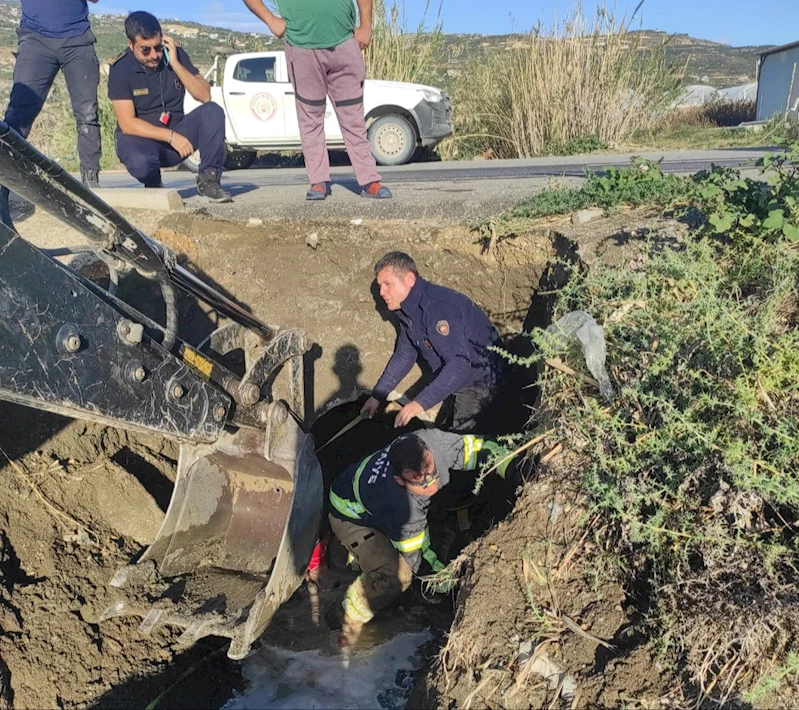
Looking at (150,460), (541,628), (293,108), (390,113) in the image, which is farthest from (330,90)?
(293,108)

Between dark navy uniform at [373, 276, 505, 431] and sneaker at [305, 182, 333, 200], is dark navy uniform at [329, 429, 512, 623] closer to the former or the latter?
dark navy uniform at [373, 276, 505, 431]

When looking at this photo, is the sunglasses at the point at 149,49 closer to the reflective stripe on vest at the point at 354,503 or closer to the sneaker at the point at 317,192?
the sneaker at the point at 317,192

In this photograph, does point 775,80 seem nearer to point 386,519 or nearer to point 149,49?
point 149,49

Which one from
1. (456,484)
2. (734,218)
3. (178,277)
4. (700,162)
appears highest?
(700,162)

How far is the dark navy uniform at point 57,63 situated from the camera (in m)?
4.99

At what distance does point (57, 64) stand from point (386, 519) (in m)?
4.12

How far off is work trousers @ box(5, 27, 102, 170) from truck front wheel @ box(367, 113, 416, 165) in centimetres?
629

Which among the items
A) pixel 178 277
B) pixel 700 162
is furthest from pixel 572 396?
pixel 700 162

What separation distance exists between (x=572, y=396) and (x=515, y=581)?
0.88 metres

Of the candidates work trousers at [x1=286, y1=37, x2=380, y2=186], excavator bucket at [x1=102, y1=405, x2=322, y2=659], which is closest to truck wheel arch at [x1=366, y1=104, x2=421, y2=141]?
work trousers at [x1=286, y1=37, x2=380, y2=186]

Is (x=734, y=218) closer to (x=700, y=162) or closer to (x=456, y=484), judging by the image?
(x=456, y=484)

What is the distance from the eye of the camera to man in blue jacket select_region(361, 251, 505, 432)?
436cm

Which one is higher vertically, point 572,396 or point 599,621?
point 572,396

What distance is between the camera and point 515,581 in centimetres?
260
